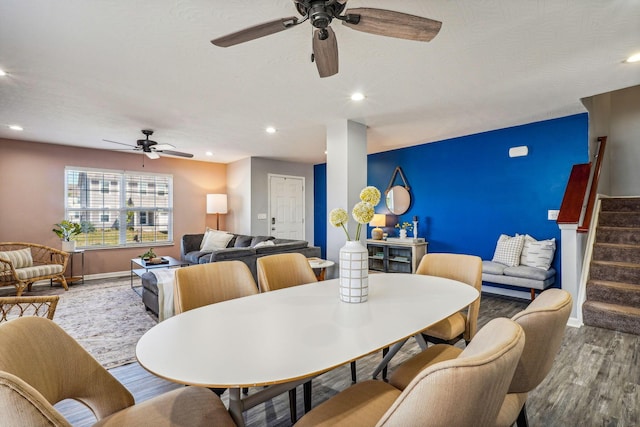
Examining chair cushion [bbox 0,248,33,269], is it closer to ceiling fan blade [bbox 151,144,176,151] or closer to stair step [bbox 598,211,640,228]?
ceiling fan blade [bbox 151,144,176,151]

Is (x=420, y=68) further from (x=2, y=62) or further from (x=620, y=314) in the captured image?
(x=2, y=62)

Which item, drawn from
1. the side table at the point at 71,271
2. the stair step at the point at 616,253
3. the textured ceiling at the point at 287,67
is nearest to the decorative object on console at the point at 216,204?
the side table at the point at 71,271

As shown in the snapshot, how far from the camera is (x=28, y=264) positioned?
468 centimetres

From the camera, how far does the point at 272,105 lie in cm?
348

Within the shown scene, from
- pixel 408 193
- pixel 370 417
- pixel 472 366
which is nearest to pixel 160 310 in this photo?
pixel 370 417

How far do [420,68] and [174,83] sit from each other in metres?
2.21

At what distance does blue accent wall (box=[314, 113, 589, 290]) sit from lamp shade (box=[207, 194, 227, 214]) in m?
3.42

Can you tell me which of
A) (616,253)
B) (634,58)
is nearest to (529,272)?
(616,253)

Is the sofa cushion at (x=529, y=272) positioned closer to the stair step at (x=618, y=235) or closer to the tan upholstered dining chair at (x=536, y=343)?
the stair step at (x=618, y=235)

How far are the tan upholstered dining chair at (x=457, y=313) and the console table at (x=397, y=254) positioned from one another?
9.44 feet

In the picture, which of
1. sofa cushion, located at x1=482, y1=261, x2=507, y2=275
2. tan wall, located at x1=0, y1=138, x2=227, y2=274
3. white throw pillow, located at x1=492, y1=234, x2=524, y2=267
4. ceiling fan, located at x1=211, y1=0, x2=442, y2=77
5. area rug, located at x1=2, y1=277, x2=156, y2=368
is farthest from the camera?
tan wall, located at x1=0, y1=138, x2=227, y2=274

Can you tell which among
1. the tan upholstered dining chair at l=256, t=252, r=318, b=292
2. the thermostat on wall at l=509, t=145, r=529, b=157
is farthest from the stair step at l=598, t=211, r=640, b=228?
the tan upholstered dining chair at l=256, t=252, r=318, b=292

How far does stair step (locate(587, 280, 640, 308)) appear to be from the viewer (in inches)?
127

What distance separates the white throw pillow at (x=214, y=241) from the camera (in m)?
5.89
